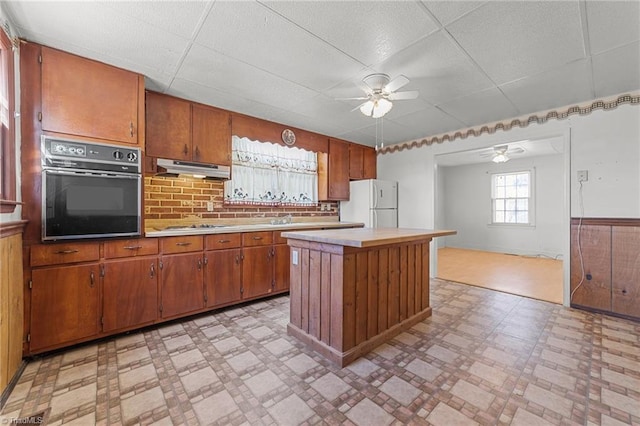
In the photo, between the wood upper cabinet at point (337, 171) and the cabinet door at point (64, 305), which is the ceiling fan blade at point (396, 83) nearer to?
the wood upper cabinet at point (337, 171)

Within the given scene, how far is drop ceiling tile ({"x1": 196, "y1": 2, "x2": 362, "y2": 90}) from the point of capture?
1.80m

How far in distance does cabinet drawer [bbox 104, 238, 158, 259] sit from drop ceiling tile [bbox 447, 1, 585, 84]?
3.03m

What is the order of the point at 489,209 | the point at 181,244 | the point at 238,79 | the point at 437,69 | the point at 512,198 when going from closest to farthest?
the point at 437,69 → the point at 238,79 → the point at 181,244 → the point at 512,198 → the point at 489,209

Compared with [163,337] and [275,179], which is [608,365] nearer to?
[163,337]

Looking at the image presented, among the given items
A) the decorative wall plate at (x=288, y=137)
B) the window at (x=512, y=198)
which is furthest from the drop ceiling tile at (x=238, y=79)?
the window at (x=512, y=198)

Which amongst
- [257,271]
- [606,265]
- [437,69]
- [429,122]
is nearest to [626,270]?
[606,265]

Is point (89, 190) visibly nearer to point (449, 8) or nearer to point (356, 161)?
point (449, 8)

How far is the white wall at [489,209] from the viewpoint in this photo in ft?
20.4

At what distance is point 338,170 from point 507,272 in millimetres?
3597

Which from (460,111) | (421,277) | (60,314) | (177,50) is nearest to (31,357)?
(60,314)

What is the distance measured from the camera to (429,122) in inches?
153

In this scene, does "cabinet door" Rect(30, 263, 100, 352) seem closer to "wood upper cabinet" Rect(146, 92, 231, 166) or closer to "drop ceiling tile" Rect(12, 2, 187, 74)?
"wood upper cabinet" Rect(146, 92, 231, 166)

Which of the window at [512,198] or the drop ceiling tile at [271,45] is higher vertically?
the drop ceiling tile at [271,45]

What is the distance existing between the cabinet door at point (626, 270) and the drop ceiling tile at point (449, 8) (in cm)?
301
